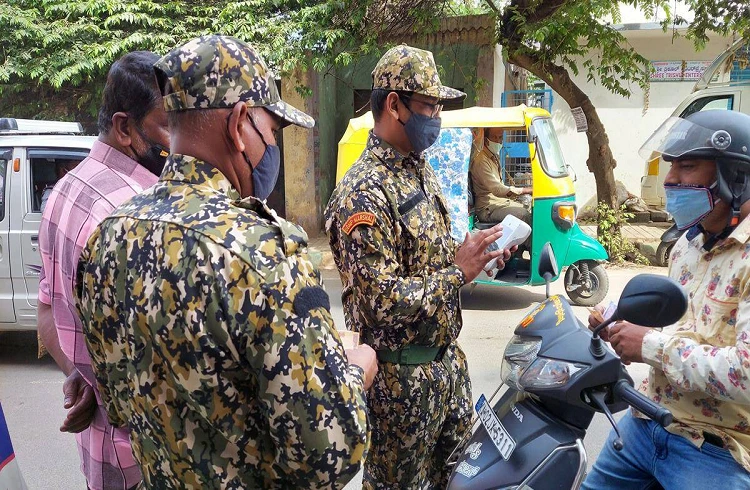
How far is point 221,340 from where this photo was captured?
1.11m

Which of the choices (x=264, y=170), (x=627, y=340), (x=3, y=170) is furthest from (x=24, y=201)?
(x=627, y=340)

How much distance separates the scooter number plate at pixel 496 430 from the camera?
1844 mm

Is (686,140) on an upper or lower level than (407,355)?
upper

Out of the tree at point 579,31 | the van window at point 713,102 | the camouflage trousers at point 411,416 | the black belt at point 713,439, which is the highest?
the tree at point 579,31

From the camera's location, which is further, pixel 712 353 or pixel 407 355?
pixel 407 355

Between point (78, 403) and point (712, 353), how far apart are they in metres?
1.82

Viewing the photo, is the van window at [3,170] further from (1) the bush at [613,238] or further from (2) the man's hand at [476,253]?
(1) the bush at [613,238]

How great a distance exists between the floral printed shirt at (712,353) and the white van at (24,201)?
180 inches

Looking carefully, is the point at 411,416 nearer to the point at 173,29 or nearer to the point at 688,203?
the point at 688,203

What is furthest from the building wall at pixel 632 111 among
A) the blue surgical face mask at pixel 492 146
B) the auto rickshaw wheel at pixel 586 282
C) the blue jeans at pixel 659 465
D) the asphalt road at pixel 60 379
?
the blue jeans at pixel 659 465

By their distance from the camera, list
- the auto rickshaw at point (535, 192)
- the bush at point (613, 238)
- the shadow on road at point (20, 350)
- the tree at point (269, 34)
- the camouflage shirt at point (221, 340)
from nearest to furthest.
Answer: the camouflage shirt at point (221, 340)
the shadow on road at point (20, 350)
the auto rickshaw at point (535, 192)
the tree at point (269, 34)
the bush at point (613, 238)

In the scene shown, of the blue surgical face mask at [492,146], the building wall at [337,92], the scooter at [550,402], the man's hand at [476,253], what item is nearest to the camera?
the scooter at [550,402]

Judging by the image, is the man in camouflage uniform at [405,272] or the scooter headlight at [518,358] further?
the man in camouflage uniform at [405,272]

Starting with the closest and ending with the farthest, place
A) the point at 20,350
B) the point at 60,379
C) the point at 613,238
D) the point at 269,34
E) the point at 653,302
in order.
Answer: the point at 653,302 → the point at 60,379 → the point at 20,350 → the point at 613,238 → the point at 269,34
